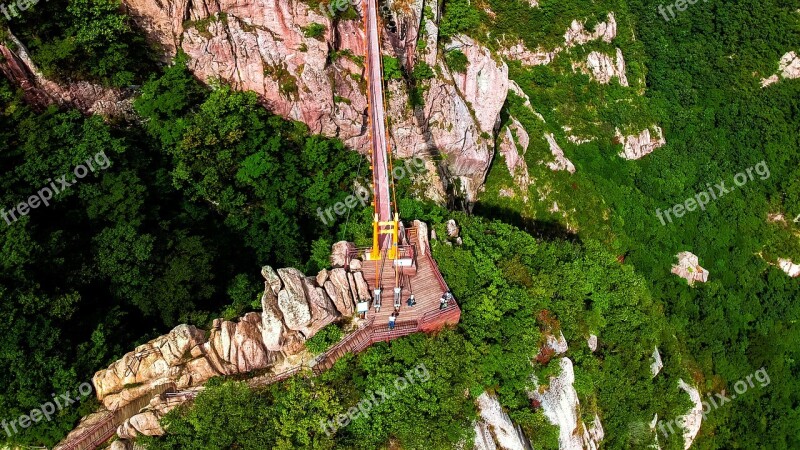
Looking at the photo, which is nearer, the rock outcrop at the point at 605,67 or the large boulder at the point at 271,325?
the large boulder at the point at 271,325

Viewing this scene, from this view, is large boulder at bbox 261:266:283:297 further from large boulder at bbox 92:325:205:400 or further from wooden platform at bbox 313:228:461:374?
large boulder at bbox 92:325:205:400

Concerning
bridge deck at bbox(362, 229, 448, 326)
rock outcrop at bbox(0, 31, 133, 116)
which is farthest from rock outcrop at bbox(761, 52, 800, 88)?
A: rock outcrop at bbox(0, 31, 133, 116)

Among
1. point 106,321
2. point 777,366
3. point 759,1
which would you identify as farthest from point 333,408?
point 759,1

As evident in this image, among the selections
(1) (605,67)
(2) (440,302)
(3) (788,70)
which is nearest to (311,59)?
(2) (440,302)

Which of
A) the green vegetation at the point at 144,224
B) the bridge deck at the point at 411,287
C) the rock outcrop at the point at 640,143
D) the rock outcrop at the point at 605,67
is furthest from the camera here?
the rock outcrop at the point at 605,67

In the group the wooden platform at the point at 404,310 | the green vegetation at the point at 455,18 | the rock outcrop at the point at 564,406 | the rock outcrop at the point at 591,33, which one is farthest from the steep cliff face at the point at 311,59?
the rock outcrop at the point at 591,33

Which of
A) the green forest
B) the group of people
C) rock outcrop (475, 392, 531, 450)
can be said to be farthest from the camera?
the group of people

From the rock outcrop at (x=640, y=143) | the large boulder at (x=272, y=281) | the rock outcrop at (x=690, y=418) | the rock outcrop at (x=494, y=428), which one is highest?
the rock outcrop at (x=640, y=143)

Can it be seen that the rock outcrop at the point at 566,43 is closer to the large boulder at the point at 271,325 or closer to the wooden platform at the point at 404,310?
the wooden platform at the point at 404,310
